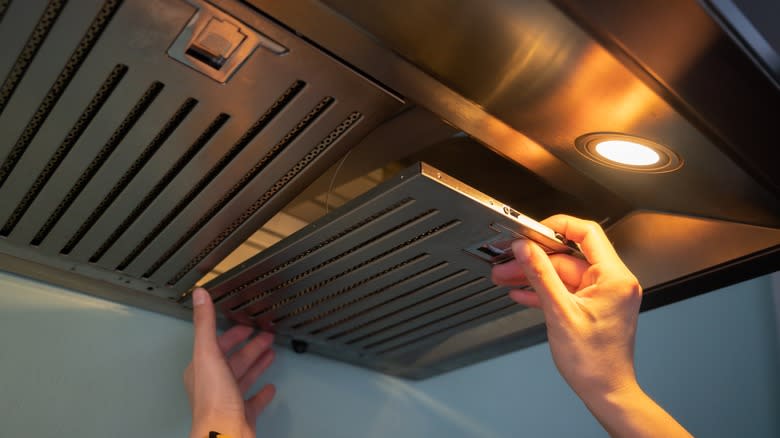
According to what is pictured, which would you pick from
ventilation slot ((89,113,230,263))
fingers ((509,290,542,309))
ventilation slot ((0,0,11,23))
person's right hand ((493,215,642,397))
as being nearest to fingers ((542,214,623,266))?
person's right hand ((493,215,642,397))

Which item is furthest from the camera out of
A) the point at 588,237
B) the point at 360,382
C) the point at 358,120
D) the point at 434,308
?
the point at 360,382

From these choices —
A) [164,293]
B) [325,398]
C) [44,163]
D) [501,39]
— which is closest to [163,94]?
[44,163]

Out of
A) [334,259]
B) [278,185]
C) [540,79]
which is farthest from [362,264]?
[540,79]

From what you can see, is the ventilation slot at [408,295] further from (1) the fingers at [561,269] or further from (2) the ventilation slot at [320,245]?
(2) the ventilation slot at [320,245]

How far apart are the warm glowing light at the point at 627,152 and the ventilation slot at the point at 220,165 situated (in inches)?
13.8

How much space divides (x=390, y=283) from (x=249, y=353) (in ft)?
1.00

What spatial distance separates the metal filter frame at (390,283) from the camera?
2.74 ft

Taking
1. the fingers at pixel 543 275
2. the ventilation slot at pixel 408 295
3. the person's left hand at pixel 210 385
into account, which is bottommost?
the person's left hand at pixel 210 385

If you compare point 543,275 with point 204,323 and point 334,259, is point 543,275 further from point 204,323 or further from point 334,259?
point 204,323

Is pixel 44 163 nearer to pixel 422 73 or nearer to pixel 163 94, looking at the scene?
pixel 163 94

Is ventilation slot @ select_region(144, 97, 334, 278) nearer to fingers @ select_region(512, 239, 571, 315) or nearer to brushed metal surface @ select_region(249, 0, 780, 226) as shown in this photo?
brushed metal surface @ select_region(249, 0, 780, 226)

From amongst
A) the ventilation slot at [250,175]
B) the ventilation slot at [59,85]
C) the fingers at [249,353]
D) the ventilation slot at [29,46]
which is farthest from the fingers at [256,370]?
the ventilation slot at [29,46]

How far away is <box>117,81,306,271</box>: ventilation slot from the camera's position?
0.76 meters

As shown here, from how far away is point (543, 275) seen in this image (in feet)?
2.80
